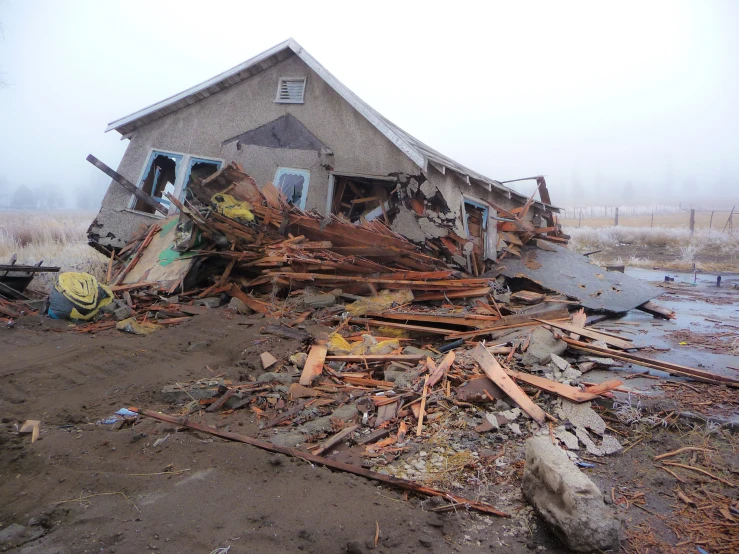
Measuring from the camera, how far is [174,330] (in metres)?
6.60

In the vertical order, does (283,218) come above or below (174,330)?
above

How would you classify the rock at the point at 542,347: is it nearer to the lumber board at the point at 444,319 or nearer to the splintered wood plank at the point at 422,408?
the lumber board at the point at 444,319

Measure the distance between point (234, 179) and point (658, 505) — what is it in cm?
800

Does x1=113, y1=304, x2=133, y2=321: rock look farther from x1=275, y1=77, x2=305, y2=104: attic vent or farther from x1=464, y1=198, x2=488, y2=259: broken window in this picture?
x1=464, y1=198, x2=488, y2=259: broken window

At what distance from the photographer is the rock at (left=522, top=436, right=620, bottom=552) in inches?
104

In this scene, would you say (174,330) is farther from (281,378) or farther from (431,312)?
(431,312)

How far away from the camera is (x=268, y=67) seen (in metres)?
11.7

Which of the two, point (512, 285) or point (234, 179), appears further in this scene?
point (512, 285)

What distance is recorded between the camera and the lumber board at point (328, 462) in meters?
3.09

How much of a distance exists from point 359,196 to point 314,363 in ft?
22.3

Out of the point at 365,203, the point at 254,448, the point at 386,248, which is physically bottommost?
the point at 254,448

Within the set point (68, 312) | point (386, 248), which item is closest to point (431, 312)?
point (386, 248)

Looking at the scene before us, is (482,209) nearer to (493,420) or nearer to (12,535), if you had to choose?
(493,420)

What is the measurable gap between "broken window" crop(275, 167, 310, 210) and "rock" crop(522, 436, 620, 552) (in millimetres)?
9231
